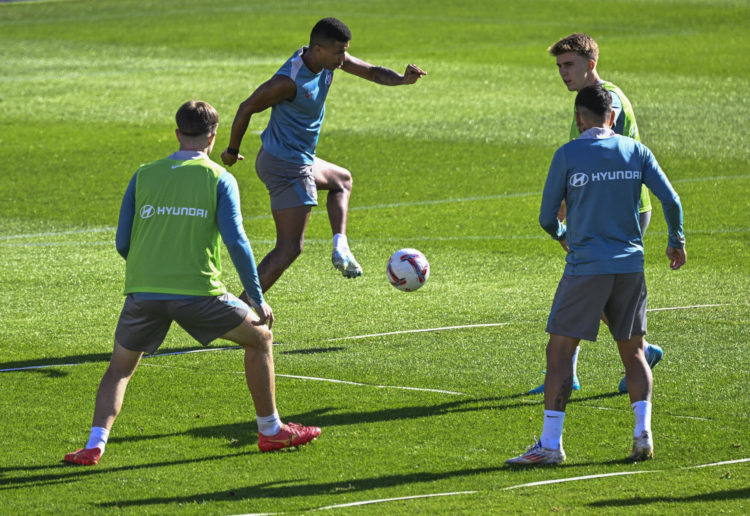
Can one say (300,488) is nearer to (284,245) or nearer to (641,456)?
(641,456)

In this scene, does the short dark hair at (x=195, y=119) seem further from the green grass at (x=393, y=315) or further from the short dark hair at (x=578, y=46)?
the short dark hair at (x=578, y=46)

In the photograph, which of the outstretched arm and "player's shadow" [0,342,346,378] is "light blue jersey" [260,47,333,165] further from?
"player's shadow" [0,342,346,378]

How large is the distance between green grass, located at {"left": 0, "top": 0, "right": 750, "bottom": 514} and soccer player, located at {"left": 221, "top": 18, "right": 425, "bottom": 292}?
0.79 m

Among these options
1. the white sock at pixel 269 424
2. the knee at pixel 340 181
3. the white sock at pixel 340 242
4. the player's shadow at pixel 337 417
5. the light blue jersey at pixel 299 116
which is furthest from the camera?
the knee at pixel 340 181

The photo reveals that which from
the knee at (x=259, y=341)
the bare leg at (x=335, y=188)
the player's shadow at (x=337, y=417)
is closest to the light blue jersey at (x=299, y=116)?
the bare leg at (x=335, y=188)

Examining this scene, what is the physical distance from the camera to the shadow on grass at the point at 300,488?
6426 millimetres

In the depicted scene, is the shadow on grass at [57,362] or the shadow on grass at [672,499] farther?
the shadow on grass at [57,362]

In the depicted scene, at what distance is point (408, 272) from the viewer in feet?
34.4

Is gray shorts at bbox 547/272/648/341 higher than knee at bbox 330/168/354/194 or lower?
lower

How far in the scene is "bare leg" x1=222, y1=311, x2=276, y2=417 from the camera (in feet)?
23.2

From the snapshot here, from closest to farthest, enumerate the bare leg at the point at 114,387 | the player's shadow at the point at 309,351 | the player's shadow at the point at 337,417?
1. the bare leg at the point at 114,387
2. the player's shadow at the point at 337,417
3. the player's shadow at the point at 309,351

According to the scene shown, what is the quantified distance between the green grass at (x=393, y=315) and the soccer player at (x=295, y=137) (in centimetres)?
79

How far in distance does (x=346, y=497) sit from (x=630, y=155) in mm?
2402

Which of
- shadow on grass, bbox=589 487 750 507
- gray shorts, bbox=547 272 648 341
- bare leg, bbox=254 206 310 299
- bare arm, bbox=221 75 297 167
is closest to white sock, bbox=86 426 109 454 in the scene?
gray shorts, bbox=547 272 648 341
